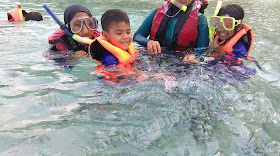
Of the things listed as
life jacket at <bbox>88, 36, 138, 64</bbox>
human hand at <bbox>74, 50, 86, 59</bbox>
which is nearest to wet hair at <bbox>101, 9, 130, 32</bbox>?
life jacket at <bbox>88, 36, 138, 64</bbox>

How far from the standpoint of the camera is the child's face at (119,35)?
315 centimetres

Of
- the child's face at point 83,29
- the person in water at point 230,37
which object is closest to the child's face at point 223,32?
the person in water at point 230,37

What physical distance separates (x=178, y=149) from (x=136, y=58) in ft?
6.56

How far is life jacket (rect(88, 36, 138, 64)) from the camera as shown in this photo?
3150 mm

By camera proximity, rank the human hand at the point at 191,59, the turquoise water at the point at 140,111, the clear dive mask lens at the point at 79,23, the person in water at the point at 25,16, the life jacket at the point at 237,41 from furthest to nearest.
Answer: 1. the person in water at the point at 25,16
2. the clear dive mask lens at the point at 79,23
3. the life jacket at the point at 237,41
4. the human hand at the point at 191,59
5. the turquoise water at the point at 140,111

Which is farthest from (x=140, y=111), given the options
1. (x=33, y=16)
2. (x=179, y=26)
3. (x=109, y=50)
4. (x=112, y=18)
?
(x=33, y=16)

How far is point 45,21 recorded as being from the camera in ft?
24.5

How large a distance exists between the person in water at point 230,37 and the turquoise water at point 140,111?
Result: 28 cm

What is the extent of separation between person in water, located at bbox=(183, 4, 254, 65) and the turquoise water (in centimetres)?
28

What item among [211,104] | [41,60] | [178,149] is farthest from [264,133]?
[41,60]

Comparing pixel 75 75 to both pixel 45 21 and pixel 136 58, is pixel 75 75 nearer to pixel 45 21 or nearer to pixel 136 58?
pixel 136 58

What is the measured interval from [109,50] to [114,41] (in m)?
0.16

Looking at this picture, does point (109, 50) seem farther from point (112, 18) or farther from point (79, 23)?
point (79, 23)

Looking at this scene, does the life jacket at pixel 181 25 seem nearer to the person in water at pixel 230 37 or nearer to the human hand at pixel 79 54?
the person in water at pixel 230 37
